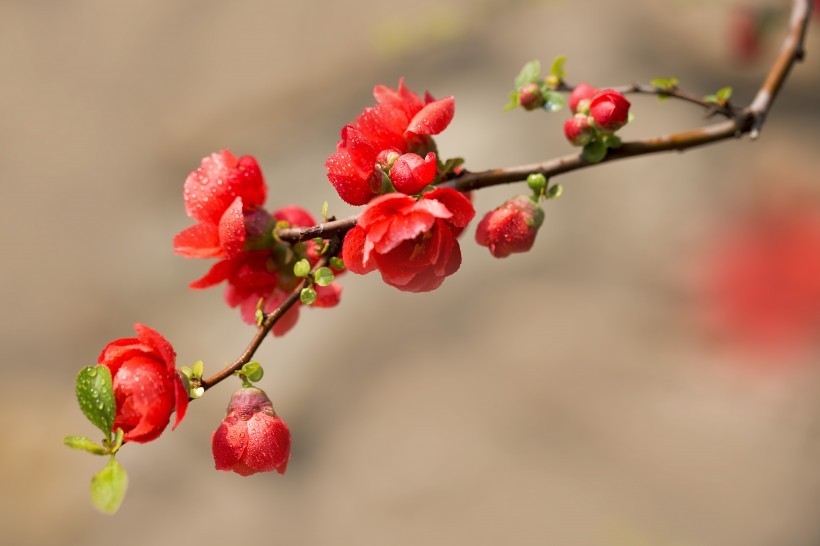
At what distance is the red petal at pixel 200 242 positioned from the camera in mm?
488

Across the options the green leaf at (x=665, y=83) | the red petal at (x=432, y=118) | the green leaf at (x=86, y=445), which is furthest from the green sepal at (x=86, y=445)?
the green leaf at (x=665, y=83)

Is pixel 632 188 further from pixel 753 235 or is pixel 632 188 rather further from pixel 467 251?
pixel 467 251

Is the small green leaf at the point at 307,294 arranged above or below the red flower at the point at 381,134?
below

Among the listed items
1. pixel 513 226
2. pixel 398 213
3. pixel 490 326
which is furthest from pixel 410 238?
pixel 490 326

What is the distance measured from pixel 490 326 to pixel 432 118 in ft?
5.47

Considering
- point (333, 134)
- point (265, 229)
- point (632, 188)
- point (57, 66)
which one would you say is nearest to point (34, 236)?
point (57, 66)

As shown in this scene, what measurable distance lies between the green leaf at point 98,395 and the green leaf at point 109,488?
0.02 metres

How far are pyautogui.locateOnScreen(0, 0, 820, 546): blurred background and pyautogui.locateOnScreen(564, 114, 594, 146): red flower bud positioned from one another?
53.0 inches

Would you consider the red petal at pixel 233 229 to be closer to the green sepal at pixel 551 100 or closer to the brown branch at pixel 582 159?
the brown branch at pixel 582 159

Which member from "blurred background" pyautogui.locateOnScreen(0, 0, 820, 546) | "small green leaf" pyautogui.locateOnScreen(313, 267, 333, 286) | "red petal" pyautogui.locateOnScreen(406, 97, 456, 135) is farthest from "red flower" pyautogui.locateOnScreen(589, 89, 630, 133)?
"blurred background" pyautogui.locateOnScreen(0, 0, 820, 546)

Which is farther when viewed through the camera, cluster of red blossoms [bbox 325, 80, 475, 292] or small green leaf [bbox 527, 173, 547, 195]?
small green leaf [bbox 527, 173, 547, 195]

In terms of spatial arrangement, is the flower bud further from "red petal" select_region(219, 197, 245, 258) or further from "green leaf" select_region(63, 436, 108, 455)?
"green leaf" select_region(63, 436, 108, 455)

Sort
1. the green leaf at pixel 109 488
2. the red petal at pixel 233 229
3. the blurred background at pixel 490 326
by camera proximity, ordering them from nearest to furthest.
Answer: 1. the green leaf at pixel 109 488
2. the red petal at pixel 233 229
3. the blurred background at pixel 490 326

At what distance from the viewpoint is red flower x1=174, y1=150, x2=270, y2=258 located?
489mm
